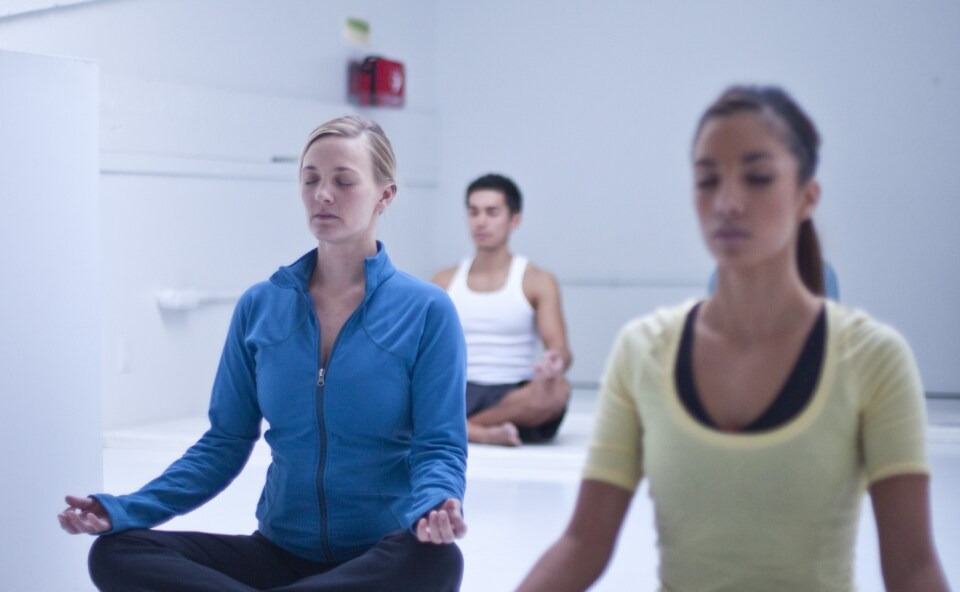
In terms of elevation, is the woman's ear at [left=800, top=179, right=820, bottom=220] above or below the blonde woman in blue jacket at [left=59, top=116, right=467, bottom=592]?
above

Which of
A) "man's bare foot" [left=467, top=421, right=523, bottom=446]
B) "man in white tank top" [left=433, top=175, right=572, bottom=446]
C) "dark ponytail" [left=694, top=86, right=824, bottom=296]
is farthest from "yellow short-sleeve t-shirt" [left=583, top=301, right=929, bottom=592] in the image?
"man in white tank top" [left=433, top=175, right=572, bottom=446]

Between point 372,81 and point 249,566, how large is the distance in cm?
461

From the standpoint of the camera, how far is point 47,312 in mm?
2510

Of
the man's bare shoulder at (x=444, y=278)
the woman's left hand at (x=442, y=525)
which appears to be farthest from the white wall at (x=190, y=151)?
the woman's left hand at (x=442, y=525)

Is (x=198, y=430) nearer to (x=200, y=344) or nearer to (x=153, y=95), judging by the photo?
(x=200, y=344)

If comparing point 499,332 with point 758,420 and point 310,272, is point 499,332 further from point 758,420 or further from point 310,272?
point 758,420

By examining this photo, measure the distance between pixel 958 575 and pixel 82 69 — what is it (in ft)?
6.89

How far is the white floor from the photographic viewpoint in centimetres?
298

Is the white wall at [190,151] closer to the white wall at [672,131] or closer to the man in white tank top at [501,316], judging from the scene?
the man in white tank top at [501,316]

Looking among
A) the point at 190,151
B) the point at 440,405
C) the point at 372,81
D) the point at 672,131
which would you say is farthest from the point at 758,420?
the point at 672,131

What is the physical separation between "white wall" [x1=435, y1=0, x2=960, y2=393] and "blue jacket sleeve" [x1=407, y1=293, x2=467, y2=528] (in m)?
4.34

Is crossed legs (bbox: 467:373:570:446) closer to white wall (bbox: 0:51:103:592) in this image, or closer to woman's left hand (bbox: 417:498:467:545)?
white wall (bbox: 0:51:103:592)

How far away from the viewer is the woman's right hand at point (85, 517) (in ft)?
6.80

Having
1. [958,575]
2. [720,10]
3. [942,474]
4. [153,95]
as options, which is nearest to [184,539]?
[958,575]
